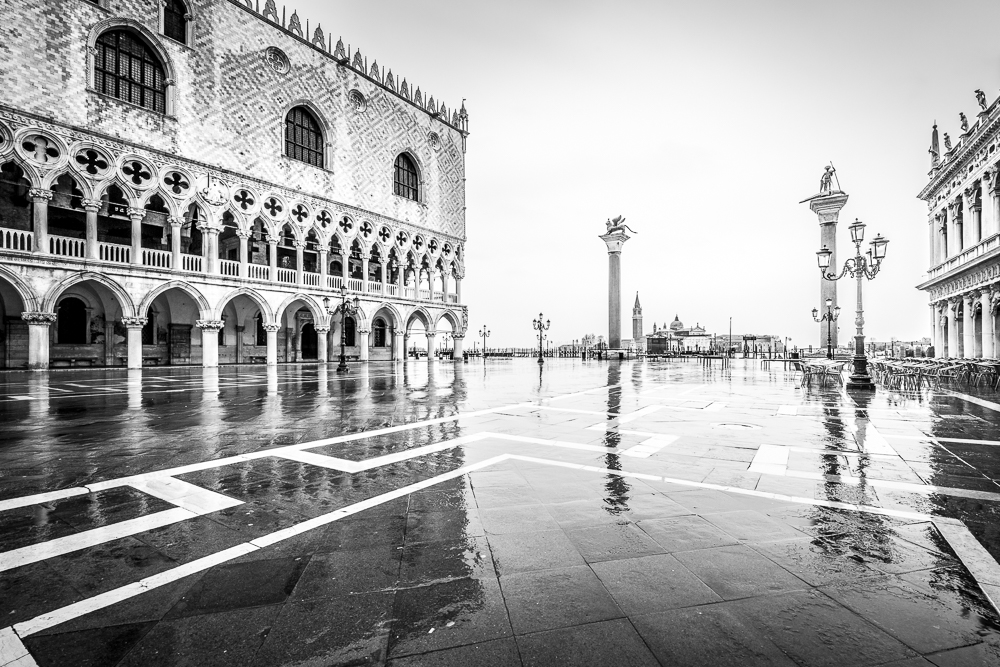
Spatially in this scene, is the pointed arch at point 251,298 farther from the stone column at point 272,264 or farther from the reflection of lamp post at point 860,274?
the reflection of lamp post at point 860,274

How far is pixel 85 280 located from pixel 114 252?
79.6 inches

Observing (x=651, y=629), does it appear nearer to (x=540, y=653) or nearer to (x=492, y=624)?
(x=540, y=653)

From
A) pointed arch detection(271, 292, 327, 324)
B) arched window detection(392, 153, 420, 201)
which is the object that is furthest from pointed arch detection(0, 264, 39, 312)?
arched window detection(392, 153, 420, 201)

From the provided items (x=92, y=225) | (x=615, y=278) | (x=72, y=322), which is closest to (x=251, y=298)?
(x=72, y=322)

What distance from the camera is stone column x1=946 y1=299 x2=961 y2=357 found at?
27953mm

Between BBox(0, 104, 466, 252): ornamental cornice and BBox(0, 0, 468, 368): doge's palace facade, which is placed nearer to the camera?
BBox(0, 104, 466, 252): ornamental cornice

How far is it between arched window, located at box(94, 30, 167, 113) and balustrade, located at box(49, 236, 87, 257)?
7225mm

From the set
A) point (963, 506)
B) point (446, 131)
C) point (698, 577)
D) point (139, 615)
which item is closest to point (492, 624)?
point (698, 577)

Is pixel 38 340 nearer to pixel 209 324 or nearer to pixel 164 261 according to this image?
pixel 164 261

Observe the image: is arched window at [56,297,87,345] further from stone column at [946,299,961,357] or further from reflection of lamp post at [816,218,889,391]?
stone column at [946,299,961,357]

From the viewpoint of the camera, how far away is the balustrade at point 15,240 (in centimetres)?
1906

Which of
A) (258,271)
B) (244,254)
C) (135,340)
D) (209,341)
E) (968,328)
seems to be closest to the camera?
(135,340)

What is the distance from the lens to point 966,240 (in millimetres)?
27125

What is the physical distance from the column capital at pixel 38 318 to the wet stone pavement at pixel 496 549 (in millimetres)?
19271
